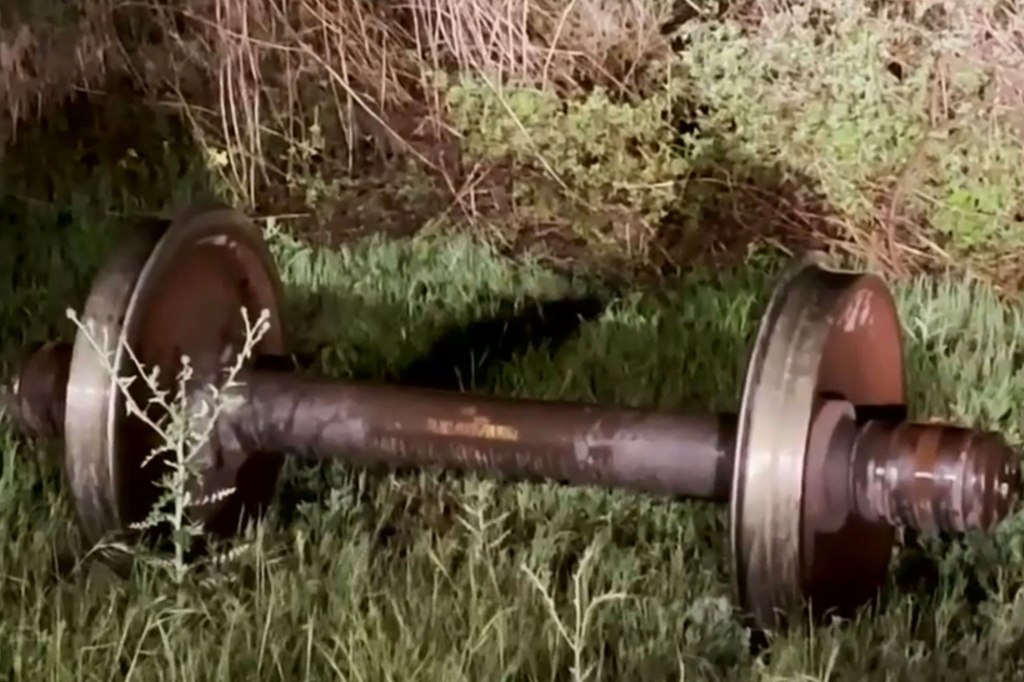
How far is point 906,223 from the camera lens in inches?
99.1

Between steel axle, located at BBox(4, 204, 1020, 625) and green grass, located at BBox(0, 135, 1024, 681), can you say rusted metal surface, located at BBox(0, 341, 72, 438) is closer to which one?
steel axle, located at BBox(4, 204, 1020, 625)

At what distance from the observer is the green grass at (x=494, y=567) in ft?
4.72

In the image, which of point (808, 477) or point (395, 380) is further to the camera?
point (395, 380)

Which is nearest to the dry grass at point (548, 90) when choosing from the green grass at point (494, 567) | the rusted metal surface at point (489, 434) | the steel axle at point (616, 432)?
the green grass at point (494, 567)

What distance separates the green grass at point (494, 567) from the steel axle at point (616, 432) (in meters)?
0.08

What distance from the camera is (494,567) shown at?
5.34 ft

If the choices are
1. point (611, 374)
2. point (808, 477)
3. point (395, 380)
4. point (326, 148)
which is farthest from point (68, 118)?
point (808, 477)

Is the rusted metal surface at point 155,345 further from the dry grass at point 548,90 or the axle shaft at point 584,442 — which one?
the dry grass at point 548,90

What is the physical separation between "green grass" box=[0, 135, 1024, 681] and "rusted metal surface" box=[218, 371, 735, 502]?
10cm

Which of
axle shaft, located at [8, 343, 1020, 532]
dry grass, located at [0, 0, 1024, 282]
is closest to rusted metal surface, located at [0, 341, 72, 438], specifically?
axle shaft, located at [8, 343, 1020, 532]

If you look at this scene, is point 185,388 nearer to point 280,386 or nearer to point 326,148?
point 280,386

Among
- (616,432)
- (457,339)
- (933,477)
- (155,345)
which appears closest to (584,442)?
(616,432)

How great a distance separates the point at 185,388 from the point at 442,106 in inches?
42.4

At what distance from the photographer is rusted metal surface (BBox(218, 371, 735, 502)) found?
5.09 feet
